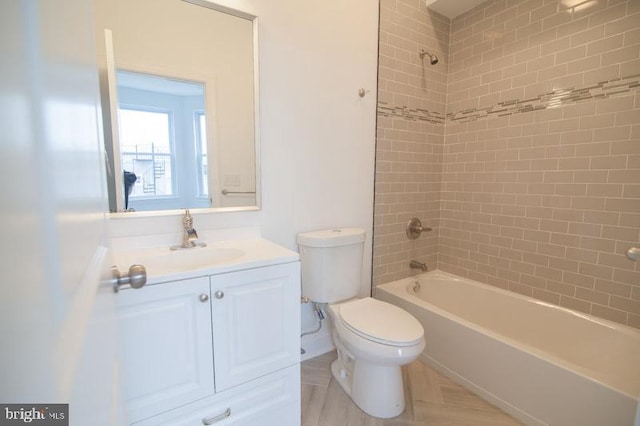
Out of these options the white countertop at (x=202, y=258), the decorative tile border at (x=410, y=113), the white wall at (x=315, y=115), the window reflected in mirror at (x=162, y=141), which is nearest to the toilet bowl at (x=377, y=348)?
the white wall at (x=315, y=115)

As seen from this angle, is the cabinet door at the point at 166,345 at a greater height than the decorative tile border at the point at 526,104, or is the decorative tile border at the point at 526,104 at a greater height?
the decorative tile border at the point at 526,104

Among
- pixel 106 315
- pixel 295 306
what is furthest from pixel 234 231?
pixel 106 315

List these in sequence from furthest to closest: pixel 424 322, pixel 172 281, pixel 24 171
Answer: pixel 424 322 → pixel 172 281 → pixel 24 171

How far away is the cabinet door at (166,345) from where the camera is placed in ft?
3.35

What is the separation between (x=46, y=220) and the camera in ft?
0.84

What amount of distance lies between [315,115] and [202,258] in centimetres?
110

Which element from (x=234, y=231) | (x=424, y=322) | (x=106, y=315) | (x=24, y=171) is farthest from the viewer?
(x=424, y=322)

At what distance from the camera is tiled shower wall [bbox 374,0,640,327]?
173 cm

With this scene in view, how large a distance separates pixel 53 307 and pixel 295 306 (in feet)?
3.86

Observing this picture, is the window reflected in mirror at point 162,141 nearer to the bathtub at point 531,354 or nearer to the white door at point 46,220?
the white door at point 46,220

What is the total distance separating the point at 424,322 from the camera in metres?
2.04

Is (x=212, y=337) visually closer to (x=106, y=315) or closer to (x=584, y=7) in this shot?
(x=106, y=315)

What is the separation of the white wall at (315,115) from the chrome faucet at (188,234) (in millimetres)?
74

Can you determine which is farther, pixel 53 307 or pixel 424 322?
pixel 424 322
